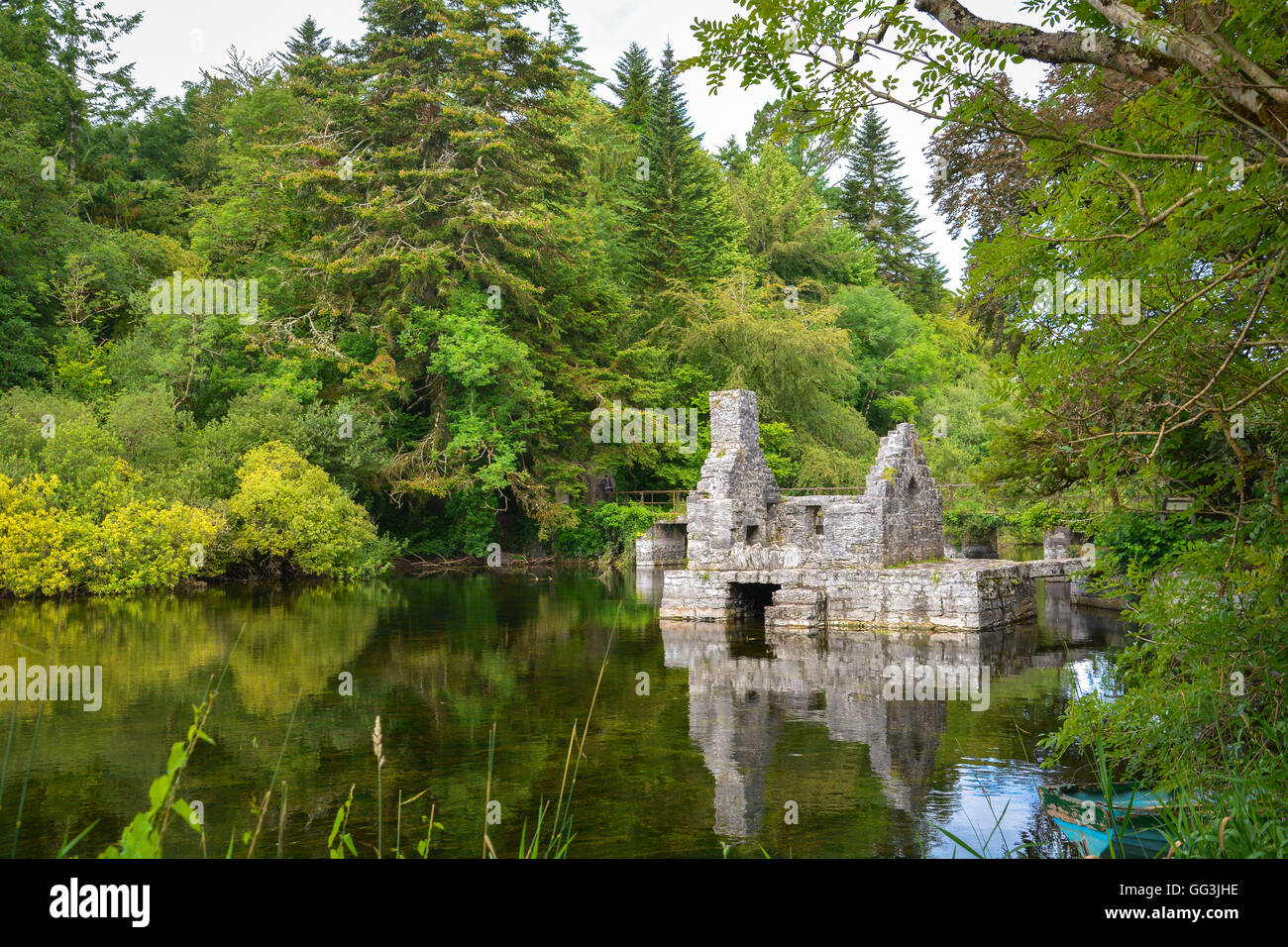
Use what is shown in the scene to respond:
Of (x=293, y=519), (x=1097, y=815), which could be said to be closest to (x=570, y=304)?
(x=293, y=519)

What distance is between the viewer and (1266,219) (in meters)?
4.51

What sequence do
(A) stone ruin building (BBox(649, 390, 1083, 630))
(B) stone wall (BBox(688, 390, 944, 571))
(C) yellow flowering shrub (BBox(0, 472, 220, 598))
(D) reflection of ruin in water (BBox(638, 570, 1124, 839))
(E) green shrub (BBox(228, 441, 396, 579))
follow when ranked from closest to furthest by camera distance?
(D) reflection of ruin in water (BBox(638, 570, 1124, 839)), (A) stone ruin building (BBox(649, 390, 1083, 630)), (B) stone wall (BBox(688, 390, 944, 571)), (C) yellow flowering shrub (BBox(0, 472, 220, 598)), (E) green shrub (BBox(228, 441, 396, 579))

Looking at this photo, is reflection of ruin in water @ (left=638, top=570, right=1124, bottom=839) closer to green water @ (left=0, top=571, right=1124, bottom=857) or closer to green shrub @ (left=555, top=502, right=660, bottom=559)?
green water @ (left=0, top=571, right=1124, bottom=857)

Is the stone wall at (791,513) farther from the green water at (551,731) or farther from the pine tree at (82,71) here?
the pine tree at (82,71)

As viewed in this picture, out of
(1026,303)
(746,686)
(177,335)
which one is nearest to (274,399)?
(177,335)

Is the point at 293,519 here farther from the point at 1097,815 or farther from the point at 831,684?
the point at 1097,815

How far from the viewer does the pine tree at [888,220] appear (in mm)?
53469

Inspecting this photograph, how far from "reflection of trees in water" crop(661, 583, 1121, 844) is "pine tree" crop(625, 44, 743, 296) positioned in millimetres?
23993

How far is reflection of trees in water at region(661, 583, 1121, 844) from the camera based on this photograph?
29.0ft

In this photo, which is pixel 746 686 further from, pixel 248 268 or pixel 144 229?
pixel 144 229

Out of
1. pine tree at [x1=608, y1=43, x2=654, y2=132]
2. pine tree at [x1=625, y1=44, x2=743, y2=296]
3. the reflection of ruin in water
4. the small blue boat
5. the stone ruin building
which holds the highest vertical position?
pine tree at [x1=608, y1=43, x2=654, y2=132]

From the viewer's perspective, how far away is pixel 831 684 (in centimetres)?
1342

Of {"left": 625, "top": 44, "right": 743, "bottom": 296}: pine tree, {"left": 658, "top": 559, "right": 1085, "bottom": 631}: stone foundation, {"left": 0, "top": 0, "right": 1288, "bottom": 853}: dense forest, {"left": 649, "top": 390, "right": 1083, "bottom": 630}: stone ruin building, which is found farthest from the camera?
{"left": 625, "top": 44, "right": 743, "bottom": 296}: pine tree

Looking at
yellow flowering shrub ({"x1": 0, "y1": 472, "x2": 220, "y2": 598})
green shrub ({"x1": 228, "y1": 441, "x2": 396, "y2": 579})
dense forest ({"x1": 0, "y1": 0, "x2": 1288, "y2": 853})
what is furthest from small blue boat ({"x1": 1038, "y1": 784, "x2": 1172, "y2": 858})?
green shrub ({"x1": 228, "y1": 441, "x2": 396, "y2": 579})
